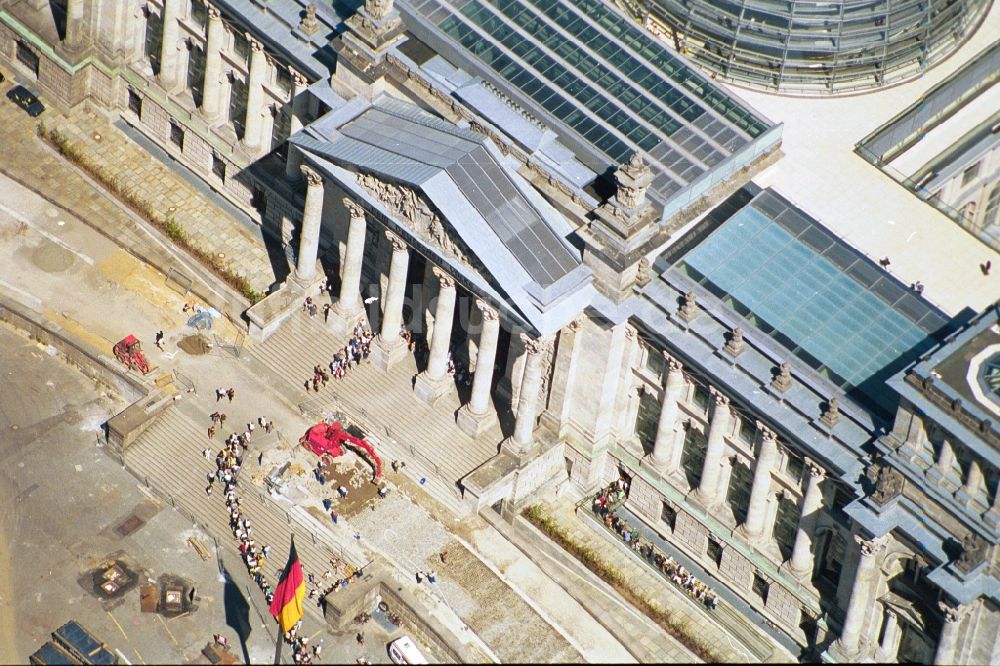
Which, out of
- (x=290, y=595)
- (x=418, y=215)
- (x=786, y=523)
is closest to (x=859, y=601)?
(x=786, y=523)

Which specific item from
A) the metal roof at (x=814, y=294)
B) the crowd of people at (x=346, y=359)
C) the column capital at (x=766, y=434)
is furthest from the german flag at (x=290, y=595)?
the metal roof at (x=814, y=294)

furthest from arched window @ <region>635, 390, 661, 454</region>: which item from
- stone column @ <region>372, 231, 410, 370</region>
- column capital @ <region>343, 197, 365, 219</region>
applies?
column capital @ <region>343, 197, 365, 219</region>

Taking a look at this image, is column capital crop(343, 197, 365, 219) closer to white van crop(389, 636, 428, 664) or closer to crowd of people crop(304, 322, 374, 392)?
crowd of people crop(304, 322, 374, 392)

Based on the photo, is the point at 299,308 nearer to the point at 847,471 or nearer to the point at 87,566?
the point at 87,566

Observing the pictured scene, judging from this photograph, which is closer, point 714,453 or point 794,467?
point 794,467

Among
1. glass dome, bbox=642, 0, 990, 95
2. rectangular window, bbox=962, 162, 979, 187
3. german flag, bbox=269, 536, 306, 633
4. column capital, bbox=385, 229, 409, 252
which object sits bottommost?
german flag, bbox=269, 536, 306, 633

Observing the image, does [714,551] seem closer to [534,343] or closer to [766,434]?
[766,434]

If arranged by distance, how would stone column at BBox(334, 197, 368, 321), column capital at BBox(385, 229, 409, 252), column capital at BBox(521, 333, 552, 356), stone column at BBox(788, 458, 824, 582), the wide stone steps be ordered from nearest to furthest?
stone column at BBox(788, 458, 824, 582) → column capital at BBox(521, 333, 552, 356) → the wide stone steps → column capital at BBox(385, 229, 409, 252) → stone column at BBox(334, 197, 368, 321)
